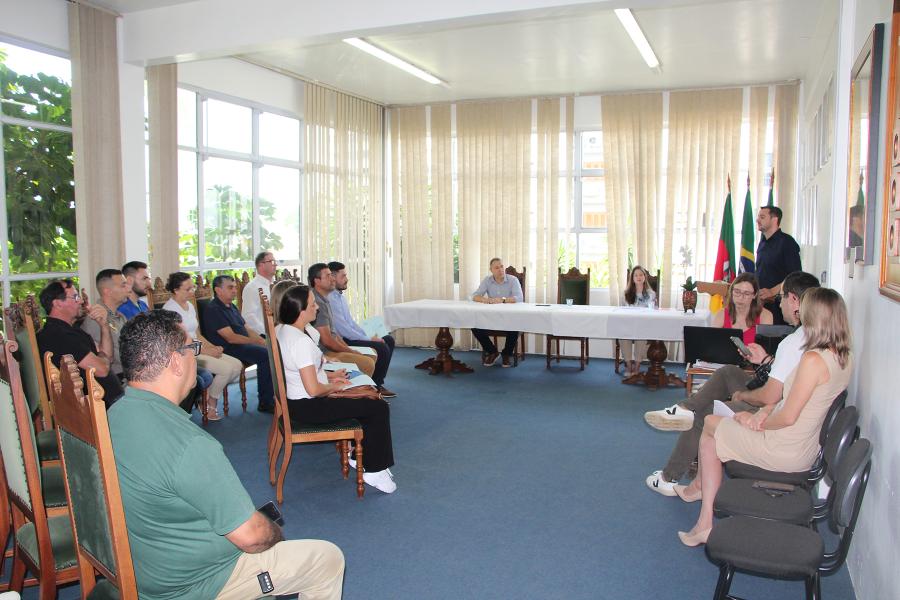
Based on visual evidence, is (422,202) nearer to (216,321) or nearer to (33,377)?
(216,321)

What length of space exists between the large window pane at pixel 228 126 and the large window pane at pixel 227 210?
17 cm

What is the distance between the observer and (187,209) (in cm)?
670

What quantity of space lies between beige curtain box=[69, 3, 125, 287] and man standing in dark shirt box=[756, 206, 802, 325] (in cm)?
514

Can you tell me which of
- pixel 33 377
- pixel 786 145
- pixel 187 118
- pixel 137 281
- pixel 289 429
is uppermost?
pixel 187 118

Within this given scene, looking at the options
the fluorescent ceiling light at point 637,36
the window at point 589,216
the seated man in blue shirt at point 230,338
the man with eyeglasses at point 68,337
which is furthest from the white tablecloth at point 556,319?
the man with eyeglasses at point 68,337

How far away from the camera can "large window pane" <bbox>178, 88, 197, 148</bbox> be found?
656 cm

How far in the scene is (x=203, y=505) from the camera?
181 cm

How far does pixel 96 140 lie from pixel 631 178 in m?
5.76

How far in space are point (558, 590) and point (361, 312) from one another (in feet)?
21.2

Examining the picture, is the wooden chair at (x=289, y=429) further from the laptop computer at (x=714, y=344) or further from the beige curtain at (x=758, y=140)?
the beige curtain at (x=758, y=140)

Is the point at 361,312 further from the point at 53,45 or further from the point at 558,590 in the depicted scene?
the point at 558,590

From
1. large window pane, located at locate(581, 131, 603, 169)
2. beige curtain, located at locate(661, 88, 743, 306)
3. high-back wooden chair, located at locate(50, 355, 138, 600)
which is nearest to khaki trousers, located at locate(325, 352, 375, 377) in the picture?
high-back wooden chair, located at locate(50, 355, 138, 600)

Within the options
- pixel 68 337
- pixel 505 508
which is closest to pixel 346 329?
pixel 68 337

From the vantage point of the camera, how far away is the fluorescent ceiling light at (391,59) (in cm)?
621
